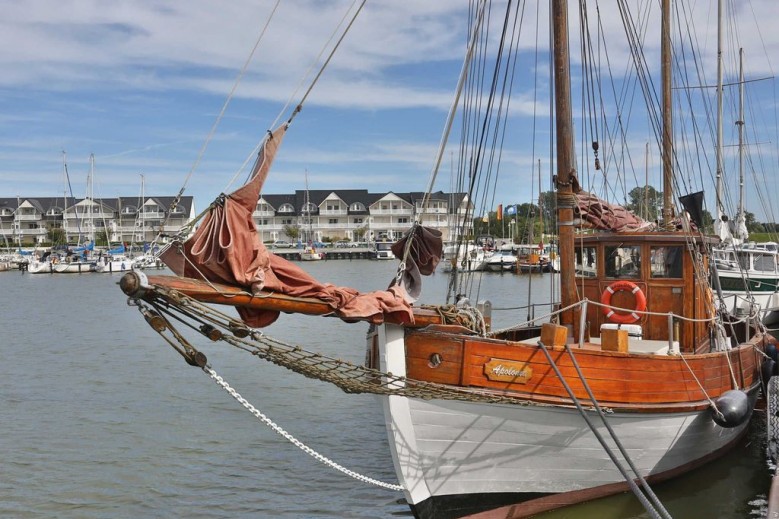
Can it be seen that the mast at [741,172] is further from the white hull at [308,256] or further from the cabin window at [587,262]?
the white hull at [308,256]

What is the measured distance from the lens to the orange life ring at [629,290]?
11984mm

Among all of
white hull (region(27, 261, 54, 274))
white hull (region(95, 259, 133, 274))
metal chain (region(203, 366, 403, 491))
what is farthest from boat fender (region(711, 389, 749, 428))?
white hull (region(27, 261, 54, 274))

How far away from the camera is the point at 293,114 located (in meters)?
8.98

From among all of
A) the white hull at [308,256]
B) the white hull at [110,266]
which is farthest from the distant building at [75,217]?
the white hull at [110,266]

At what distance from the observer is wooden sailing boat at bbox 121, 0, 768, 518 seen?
805cm

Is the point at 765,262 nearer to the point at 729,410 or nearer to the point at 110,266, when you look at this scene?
the point at 729,410

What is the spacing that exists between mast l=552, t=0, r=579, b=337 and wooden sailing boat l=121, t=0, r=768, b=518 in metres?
0.02

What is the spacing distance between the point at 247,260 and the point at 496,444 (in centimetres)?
396

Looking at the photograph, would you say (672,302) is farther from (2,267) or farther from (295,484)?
(2,267)

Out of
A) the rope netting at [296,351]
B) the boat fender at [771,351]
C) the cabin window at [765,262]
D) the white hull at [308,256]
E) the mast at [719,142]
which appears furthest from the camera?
the white hull at [308,256]

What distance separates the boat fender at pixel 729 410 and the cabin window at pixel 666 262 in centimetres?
209

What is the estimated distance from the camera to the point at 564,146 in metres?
11.0

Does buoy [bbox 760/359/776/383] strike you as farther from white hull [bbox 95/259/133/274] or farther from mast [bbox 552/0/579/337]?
white hull [bbox 95/259/133/274]

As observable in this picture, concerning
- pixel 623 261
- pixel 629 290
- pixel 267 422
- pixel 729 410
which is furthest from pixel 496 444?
pixel 623 261
